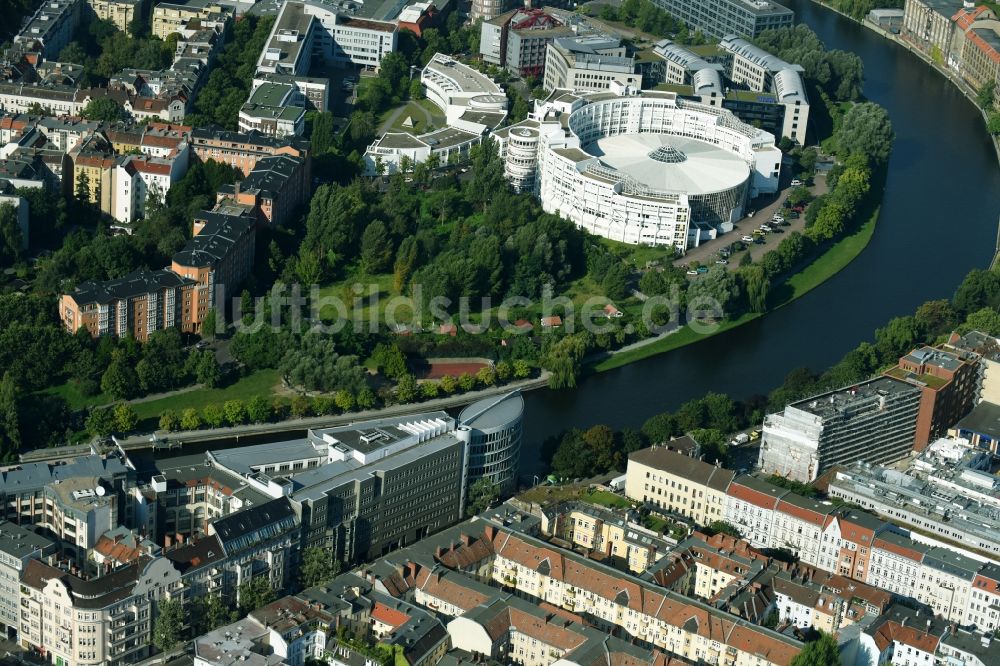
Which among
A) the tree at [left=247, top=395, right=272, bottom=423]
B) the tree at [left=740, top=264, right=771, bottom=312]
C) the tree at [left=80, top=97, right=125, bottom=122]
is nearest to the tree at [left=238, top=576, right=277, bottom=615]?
the tree at [left=247, top=395, right=272, bottom=423]

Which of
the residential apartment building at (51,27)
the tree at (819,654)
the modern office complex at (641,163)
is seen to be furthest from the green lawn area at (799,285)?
the residential apartment building at (51,27)

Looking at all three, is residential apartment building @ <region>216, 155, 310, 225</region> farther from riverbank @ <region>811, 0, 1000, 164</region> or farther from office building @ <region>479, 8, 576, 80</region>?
riverbank @ <region>811, 0, 1000, 164</region>

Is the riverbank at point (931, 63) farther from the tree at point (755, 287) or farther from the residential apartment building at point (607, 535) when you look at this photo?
the residential apartment building at point (607, 535)

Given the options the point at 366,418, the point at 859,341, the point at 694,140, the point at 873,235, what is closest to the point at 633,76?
the point at 694,140

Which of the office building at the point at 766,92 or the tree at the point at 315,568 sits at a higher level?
the office building at the point at 766,92

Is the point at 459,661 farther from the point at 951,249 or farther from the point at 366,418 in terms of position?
the point at 951,249

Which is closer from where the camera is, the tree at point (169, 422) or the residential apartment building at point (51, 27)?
the tree at point (169, 422)

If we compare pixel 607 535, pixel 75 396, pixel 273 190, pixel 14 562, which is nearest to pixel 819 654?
pixel 607 535
